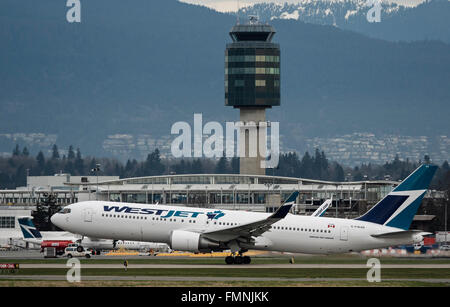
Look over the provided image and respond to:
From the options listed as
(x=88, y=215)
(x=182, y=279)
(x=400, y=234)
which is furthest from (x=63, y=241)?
(x=182, y=279)

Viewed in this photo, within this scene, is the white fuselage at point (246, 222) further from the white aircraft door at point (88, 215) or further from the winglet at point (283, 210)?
the winglet at point (283, 210)

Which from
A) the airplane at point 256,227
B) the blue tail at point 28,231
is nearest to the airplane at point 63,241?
the blue tail at point 28,231

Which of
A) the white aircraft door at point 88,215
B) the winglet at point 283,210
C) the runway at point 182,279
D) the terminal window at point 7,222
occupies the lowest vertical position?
the terminal window at point 7,222

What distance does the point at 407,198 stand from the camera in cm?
7425

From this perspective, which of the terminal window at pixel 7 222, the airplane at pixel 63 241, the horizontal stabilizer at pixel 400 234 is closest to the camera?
the horizontal stabilizer at pixel 400 234

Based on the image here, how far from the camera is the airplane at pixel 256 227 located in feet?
244

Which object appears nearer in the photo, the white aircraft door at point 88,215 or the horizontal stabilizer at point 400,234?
the horizontal stabilizer at point 400,234

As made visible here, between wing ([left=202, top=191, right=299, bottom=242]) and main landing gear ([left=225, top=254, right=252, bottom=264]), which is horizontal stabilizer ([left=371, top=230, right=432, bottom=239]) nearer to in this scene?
wing ([left=202, top=191, right=299, bottom=242])

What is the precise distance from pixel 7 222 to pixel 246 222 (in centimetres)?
8908

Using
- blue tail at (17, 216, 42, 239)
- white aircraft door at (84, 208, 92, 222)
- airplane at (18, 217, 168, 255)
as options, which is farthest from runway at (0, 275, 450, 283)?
blue tail at (17, 216, 42, 239)

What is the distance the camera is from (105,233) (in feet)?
258
